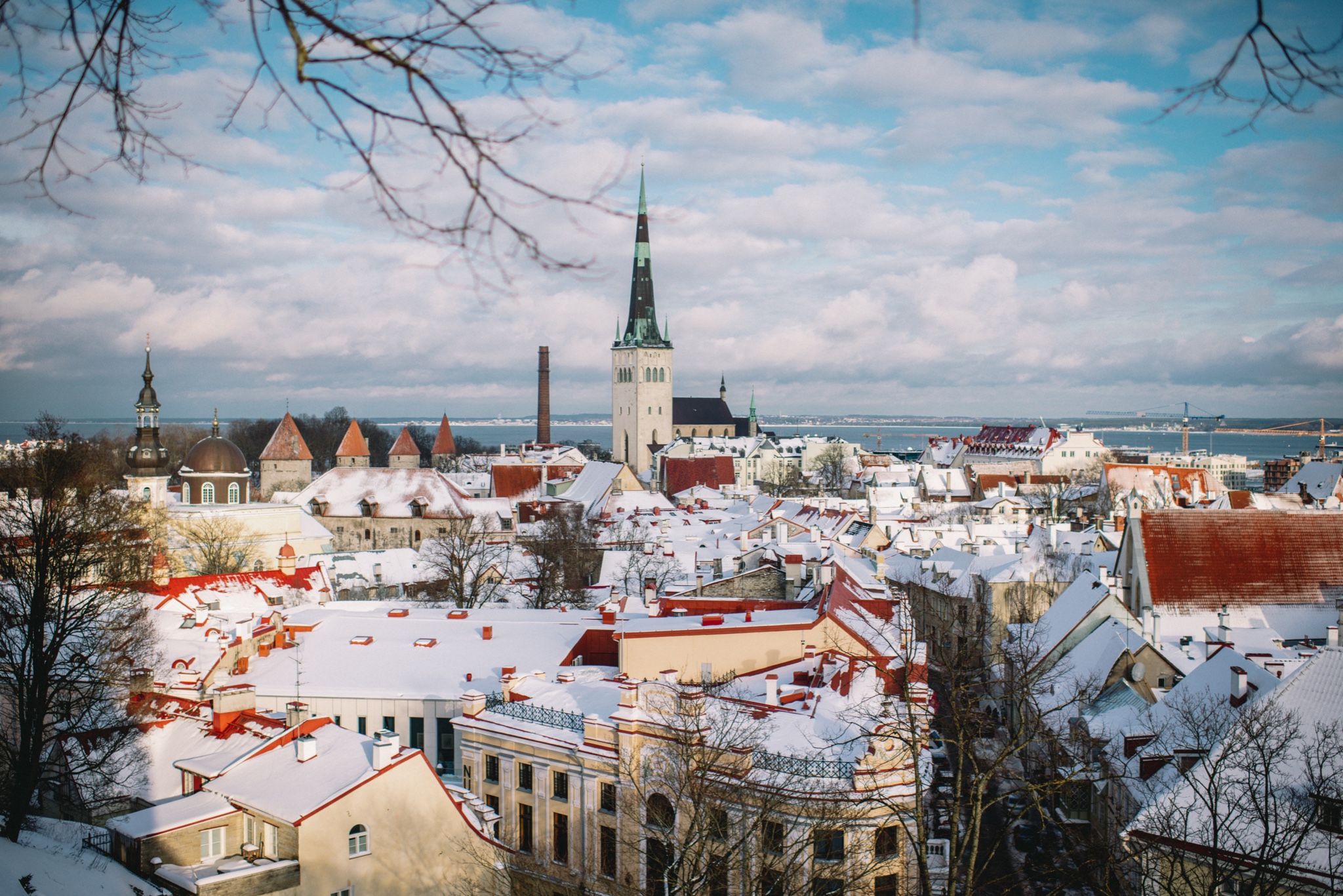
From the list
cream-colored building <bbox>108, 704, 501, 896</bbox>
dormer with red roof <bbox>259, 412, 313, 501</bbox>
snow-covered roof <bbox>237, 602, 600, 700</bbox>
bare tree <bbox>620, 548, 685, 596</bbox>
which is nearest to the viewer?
cream-colored building <bbox>108, 704, 501, 896</bbox>

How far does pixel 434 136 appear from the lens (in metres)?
3.34

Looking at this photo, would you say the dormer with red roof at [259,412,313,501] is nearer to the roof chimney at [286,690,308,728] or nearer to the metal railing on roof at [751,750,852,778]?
the roof chimney at [286,690,308,728]

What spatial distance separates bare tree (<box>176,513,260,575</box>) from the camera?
4091 cm

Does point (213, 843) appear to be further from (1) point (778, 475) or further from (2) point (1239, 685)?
(1) point (778, 475)

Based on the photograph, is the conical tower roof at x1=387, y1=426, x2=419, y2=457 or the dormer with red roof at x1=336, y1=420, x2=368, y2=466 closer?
the dormer with red roof at x1=336, y1=420, x2=368, y2=466

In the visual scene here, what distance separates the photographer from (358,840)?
13055 mm

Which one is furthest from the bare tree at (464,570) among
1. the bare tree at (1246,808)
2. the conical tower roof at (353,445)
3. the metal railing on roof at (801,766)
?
the conical tower roof at (353,445)

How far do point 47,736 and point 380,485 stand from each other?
41275 mm

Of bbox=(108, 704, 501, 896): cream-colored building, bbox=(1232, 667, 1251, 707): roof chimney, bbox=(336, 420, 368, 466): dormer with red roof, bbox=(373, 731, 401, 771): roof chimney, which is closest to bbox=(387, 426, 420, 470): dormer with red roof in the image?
bbox=(336, 420, 368, 466): dormer with red roof

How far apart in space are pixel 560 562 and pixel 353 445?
37866mm

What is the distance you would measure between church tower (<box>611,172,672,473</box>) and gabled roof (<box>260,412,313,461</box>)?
164ft

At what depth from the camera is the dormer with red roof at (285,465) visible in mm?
66750

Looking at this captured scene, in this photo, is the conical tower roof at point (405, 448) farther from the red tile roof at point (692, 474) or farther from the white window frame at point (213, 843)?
the white window frame at point (213, 843)

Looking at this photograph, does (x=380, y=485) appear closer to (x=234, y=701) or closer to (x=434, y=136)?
(x=234, y=701)
